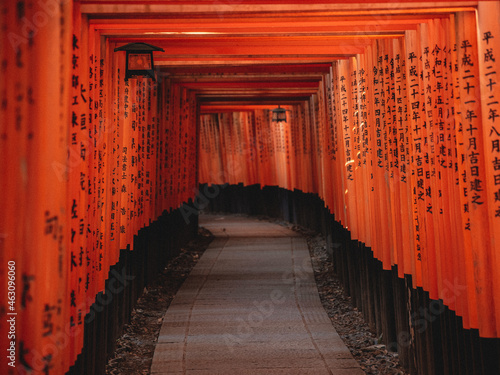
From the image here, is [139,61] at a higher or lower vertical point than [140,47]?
lower

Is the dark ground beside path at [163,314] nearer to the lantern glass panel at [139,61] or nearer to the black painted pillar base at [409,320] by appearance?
the black painted pillar base at [409,320]

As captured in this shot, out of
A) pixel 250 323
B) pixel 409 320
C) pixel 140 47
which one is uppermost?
pixel 140 47

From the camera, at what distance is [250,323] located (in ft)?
26.3

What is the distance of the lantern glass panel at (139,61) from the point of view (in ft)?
19.9

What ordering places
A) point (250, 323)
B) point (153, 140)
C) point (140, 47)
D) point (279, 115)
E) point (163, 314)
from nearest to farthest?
point (140, 47) → point (250, 323) → point (163, 314) → point (153, 140) → point (279, 115)

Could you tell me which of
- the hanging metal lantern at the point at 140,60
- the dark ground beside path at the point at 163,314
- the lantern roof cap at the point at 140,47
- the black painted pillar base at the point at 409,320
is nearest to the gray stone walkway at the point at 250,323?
the dark ground beside path at the point at 163,314

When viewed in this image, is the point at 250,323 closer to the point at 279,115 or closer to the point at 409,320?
the point at 409,320

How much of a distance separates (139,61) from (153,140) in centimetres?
369

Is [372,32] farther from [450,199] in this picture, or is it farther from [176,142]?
[176,142]

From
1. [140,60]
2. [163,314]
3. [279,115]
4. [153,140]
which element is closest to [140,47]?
[140,60]

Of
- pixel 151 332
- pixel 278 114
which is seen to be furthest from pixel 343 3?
pixel 278 114

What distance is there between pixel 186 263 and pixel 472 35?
9.71 m

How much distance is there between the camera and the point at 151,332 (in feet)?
26.5

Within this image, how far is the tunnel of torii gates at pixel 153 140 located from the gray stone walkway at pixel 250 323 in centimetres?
83
